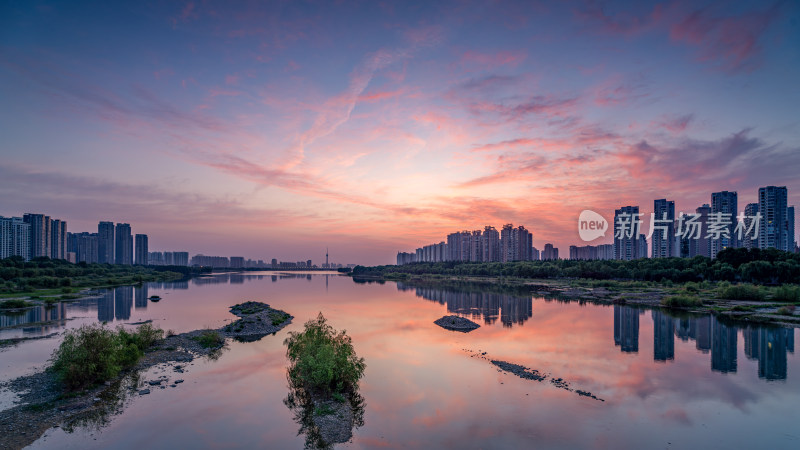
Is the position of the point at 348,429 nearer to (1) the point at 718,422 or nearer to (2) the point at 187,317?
(1) the point at 718,422

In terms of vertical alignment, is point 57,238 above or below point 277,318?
above

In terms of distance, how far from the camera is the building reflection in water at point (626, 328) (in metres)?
33.0

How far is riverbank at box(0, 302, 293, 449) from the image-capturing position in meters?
15.8

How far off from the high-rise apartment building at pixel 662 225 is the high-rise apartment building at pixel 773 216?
2650cm

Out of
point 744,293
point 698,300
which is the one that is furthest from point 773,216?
point 698,300

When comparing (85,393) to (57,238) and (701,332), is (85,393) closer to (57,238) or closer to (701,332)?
(701,332)

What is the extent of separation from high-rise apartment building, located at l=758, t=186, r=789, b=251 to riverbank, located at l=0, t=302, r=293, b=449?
138250mm

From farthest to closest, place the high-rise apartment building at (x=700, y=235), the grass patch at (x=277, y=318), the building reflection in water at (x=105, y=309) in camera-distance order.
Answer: the high-rise apartment building at (x=700, y=235) < the building reflection in water at (x=105, y=309) < the grass patch at (x=277, y=318)

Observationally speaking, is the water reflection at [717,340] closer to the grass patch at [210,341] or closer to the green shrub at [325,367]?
the green shrub at [325,367]

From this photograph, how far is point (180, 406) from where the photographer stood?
1872 centimetres

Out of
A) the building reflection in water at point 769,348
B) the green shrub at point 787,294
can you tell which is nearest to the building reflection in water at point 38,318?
the building reflection in water at point 769,348

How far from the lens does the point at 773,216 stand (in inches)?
4250

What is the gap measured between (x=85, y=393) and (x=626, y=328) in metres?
44.3

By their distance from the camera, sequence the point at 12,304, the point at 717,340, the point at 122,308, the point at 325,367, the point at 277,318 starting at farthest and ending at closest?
the point at 122,308
the point at 12,304
the point at 277,318
the point at 717,340
the point at 325,367
